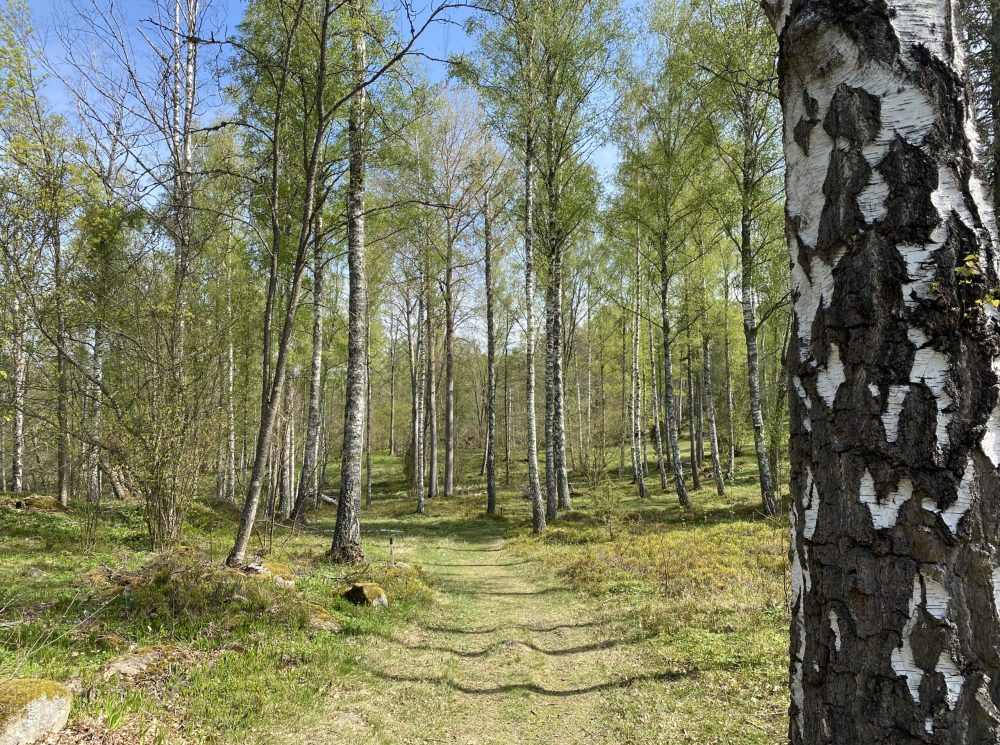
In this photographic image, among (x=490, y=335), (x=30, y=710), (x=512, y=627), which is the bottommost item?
(x=512, y=627)

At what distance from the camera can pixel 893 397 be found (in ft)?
4.00

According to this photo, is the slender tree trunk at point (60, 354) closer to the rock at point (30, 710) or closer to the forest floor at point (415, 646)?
the forest floor at point (415, 646)

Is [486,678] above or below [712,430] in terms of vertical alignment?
below

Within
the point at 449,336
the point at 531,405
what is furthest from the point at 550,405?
the point at 449,336

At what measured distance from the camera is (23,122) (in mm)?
8594

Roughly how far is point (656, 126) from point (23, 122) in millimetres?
14013

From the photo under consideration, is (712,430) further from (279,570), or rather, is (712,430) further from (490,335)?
(279,570)

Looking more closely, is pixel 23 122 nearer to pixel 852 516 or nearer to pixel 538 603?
pixel 538 603

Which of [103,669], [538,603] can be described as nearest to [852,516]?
[103,669]

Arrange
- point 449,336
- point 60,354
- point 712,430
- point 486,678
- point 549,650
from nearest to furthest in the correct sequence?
point 486,678, point 549,650, point 60,354, point 712,430, point 449,336

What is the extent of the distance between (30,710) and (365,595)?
3801 mm

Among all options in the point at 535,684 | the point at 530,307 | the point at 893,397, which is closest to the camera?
the point at 893,397

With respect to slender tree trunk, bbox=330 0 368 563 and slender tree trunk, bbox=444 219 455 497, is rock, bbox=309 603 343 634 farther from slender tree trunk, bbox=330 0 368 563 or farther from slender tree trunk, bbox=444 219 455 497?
slender tree trunk, bbox=444 219 455 497

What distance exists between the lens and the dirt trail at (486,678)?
3.79 metres
